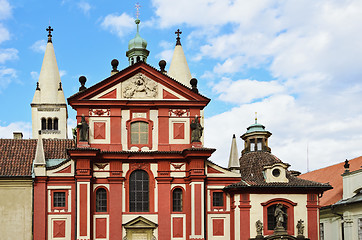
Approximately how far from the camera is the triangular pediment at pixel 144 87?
37.6m

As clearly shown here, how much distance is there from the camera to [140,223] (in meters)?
36.3

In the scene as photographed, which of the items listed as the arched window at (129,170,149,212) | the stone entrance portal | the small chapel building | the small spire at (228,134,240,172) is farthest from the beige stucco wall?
the small spire at (228,134,240,172)

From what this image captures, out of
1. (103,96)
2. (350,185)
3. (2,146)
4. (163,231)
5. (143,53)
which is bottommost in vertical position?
(163,231)

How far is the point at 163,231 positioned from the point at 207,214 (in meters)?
2.97

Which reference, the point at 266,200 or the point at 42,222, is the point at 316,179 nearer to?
the point at 266,200

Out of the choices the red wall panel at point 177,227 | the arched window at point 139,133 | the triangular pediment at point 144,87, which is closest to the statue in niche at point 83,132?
the triangular pediment at point 144,87

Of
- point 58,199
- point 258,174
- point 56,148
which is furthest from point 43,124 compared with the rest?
point 258,174

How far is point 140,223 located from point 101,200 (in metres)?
2.83

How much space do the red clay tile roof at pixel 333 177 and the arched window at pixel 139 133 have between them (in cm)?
1510

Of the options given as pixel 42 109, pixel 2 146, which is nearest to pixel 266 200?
pixel 2 146

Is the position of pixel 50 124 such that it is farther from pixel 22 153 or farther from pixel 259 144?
pixel 259 144

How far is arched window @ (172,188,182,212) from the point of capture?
122 ft

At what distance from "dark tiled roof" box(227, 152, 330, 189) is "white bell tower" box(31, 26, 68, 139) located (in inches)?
879

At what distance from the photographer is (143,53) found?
48781 mm
